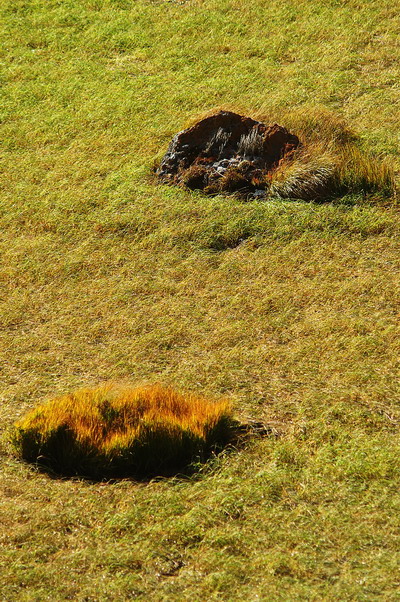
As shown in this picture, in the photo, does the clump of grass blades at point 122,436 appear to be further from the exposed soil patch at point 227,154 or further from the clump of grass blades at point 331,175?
the exposed soil patch at point 227,154

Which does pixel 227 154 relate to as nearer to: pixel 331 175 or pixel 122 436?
pixel 331 175

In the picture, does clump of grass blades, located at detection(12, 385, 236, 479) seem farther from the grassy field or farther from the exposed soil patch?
the exposed soil patch

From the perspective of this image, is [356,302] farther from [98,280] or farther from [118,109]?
[118,109]

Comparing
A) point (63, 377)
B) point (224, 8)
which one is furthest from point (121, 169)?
point (224, 8)

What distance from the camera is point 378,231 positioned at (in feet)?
28.5

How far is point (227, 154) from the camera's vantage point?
32.1ft

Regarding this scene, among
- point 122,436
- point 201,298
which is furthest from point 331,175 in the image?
point 122,436

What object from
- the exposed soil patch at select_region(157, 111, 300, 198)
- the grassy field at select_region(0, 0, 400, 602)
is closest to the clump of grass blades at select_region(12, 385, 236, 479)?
the grassy field at select_region(0, 0, 400, 602)

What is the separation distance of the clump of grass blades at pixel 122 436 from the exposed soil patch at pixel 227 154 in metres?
4.07

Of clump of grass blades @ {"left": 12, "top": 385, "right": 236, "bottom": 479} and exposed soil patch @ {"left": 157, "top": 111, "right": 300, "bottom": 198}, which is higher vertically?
exposed soil patch @ {"left": 157, "top": 111, "right": 300, "bottom": 198}

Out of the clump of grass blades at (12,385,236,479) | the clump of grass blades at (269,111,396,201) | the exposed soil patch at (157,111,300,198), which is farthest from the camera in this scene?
the exposed soil patch at (157,111,300,198)

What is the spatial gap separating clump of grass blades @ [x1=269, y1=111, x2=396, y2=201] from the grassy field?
0.73ft

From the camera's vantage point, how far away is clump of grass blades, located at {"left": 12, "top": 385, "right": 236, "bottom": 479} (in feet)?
18.5

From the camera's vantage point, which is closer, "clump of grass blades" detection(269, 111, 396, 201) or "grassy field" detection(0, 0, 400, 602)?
"grassy field" detection(0, 0, 400, 602)
